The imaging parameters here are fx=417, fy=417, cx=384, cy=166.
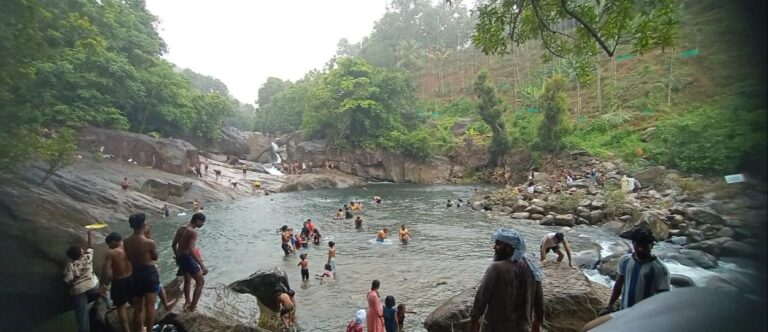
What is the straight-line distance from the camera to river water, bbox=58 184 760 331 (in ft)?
35.7

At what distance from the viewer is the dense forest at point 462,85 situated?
2.72 metres

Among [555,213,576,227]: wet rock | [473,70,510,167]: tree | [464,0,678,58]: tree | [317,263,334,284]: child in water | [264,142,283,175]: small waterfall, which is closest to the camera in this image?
[464,0,678,58]: tree

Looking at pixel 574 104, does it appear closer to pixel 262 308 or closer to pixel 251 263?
pixel 251 263

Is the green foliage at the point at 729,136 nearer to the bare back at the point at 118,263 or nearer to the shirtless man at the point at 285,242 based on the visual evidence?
the bare back at the point at 118,263

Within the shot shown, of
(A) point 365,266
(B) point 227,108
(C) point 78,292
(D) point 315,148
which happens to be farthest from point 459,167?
(C) point 78,292

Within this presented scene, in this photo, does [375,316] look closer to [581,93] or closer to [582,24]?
[582,24]

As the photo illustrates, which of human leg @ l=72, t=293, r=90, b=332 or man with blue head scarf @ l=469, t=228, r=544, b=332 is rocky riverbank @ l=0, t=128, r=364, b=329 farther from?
man with blue head scarf @ l=469, t=228, r=544, b=332

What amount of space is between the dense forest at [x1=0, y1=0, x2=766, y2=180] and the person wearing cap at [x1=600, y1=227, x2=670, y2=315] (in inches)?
33.4

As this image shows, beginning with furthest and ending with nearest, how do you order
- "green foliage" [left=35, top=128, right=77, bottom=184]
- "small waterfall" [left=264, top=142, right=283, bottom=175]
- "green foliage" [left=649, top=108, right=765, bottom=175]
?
1. "small waterfall" [left=264, top=142, right=283, bottom=175]
2. "green foliage" [left=35, top=128, right=77, bottom=184]
3. "green foliage" [left=649, top=108, right=765, bottom=175]

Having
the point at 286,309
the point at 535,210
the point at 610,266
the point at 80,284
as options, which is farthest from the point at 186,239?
the point at 535,210

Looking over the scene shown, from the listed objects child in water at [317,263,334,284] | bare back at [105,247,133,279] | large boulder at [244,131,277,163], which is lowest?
child in water at [317,263,334,284]

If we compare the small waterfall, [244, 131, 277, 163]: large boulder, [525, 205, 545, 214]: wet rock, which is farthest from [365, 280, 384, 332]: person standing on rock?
[244, 131, 277, 163]: large boulder

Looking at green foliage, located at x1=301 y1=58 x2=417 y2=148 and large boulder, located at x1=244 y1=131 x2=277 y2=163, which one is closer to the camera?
green foliage, located at x1=301 y1=58 x2=417 y2=148

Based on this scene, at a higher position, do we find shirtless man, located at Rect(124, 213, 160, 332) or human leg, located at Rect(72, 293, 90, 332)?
shirtless man, located at Rect(124, 213, 160, 332)
